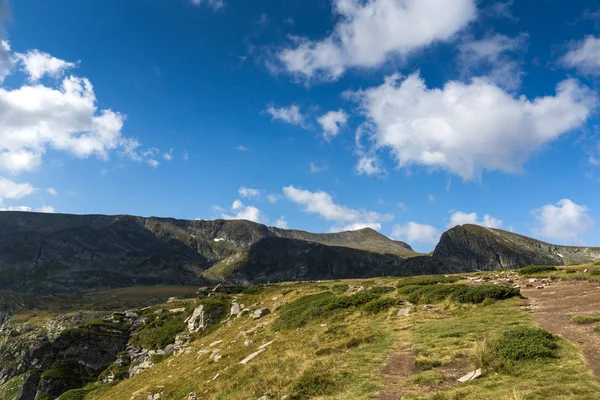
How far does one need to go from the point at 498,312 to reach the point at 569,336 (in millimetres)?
5740

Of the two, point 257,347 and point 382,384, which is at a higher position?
point 382,384

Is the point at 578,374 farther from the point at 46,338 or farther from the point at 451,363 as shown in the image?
the point at 46,338

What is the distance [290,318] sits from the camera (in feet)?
100

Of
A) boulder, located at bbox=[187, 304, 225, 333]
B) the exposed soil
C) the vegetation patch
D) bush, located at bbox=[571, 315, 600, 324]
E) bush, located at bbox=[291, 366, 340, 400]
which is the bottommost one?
boulder, located at bbox=[187, 304, 225, 333]

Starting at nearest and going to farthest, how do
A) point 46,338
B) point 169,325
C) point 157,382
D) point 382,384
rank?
point 382,384, point 157,382, point 169,325, point 46,338

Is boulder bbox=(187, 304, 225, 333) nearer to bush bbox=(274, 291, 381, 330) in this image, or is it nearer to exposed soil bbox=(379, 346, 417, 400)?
bush bbox=(274, 291, 381, 330)

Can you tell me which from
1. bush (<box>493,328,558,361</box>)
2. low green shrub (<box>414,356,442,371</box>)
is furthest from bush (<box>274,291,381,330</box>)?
bush (<box>493,328,558,361</box>)

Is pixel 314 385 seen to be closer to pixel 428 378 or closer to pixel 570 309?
pixel 428 378

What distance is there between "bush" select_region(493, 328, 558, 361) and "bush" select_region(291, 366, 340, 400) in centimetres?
649

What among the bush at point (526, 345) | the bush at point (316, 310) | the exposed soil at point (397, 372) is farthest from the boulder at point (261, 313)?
the bush at point (526, 345)

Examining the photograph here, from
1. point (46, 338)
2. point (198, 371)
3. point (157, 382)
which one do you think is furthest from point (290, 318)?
point (46, 338)

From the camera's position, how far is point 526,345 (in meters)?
13.1

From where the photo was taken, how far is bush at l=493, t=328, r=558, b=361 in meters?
12.5

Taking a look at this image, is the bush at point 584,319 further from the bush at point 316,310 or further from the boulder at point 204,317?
the boulder at point 204,317
